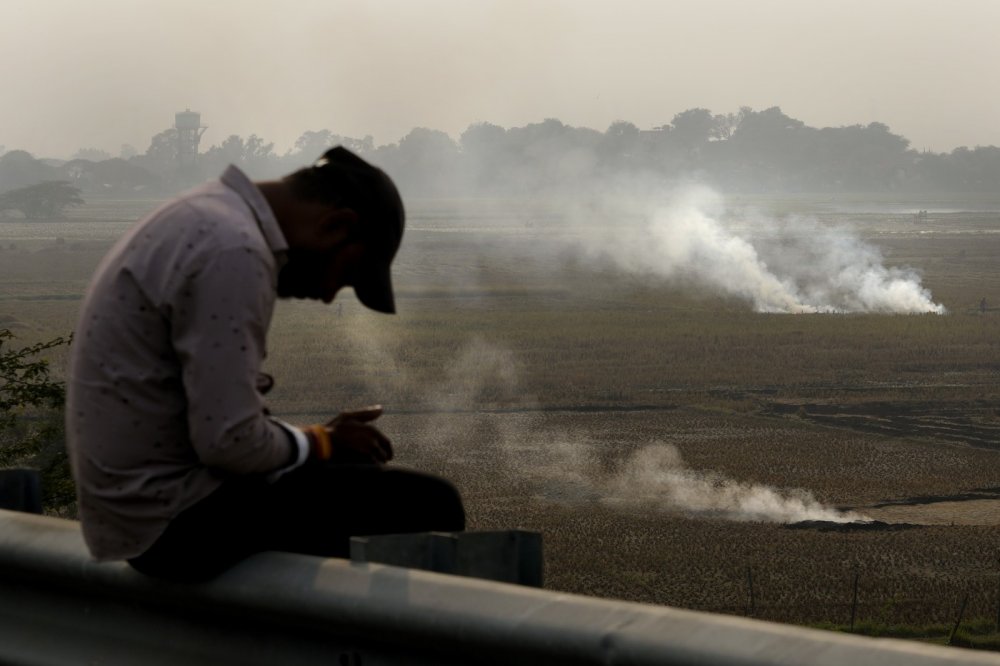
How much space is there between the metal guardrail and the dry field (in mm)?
30304

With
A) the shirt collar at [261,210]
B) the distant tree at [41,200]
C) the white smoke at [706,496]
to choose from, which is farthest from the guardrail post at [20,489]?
the distant tree at [41,200]

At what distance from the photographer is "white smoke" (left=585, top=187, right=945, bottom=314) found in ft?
380

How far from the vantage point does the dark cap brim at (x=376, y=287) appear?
4211 millimetres

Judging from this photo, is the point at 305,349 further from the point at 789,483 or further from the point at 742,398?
the point at 789,483

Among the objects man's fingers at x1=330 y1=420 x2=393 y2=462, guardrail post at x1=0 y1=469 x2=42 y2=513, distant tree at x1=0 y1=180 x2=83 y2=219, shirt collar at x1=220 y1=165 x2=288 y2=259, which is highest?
shirt collar at x1=220 y1=165 x2=288 y2=259

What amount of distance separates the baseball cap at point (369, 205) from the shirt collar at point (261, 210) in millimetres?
187

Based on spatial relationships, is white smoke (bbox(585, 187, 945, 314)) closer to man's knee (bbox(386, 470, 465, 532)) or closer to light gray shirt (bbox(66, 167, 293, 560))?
man's knee (bbox(386, 470, 465, 532))

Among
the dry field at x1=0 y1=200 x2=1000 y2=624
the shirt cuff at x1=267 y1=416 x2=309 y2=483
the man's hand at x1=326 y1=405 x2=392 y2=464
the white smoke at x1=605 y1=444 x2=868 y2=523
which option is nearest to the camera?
the shirt cuff at x1=267 y1=416 x2=309 y2=483

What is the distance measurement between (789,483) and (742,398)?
18528 millimetres

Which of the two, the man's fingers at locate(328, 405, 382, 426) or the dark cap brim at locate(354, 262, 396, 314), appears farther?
the man's fingers at locate(328, 405, 382, 426)

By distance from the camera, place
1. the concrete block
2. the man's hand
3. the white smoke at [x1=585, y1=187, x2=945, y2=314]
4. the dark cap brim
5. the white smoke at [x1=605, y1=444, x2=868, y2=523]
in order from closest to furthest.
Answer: the concrete block < the dark cap brim < the man's hand < the white smoke at [x1=605, y1=444, x2=868, y2=523] < the white smoke at [x1=585, y1=187, x2=945, y2=314]

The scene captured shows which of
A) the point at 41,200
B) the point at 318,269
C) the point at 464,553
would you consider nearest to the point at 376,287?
the point at 318,269

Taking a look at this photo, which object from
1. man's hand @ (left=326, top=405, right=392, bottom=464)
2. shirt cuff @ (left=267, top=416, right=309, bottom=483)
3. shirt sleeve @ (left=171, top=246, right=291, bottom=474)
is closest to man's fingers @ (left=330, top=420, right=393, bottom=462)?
man's hand @ (left=326, top=405, right=392, bottom=464)

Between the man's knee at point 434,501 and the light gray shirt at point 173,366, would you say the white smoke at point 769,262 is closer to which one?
the man's knee at point 434,501
